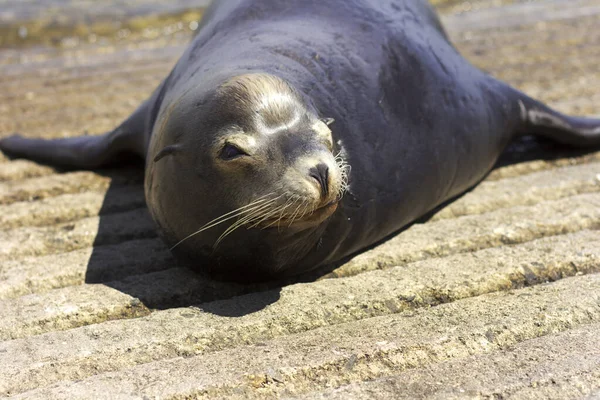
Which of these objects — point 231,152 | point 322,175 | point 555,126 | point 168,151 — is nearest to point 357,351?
point 322,175

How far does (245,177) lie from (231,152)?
107 mm

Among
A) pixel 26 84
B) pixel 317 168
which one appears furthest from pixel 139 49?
pixel 317 168

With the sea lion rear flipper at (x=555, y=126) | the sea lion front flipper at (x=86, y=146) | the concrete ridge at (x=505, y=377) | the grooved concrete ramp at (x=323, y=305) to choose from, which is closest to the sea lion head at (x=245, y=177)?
the grooved concrete ramp at (x=323, y=305)

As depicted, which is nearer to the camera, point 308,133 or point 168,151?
point 308,133

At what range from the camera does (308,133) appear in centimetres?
297

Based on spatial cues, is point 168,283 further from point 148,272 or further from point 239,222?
point 239,222

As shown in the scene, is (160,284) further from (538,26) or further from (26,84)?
(538,26)

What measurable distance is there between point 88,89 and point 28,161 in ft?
5.56

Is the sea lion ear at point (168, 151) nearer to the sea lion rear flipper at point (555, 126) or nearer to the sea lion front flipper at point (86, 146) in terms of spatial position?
the sea lion front flipper at point (86, 146)

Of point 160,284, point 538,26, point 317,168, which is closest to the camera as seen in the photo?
point 317,168

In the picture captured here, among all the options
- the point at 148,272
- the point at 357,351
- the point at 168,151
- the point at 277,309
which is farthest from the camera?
the point at 148,272

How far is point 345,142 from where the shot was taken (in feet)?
11.1

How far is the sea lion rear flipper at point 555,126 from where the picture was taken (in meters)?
4.74

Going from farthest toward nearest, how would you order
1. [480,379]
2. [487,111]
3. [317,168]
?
[487,111] < [317,168] < [480,379]
